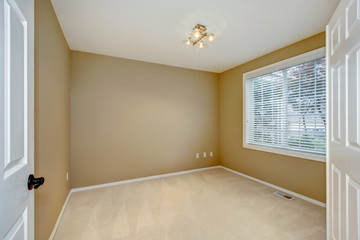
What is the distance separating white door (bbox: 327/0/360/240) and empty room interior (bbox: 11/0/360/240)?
26 cm

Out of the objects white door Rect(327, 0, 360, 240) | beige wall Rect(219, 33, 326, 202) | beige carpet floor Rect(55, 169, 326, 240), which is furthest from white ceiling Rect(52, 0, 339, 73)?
beige carpet floor Rect(55, 169, 326, 240)

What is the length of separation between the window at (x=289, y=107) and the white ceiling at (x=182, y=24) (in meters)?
0.46

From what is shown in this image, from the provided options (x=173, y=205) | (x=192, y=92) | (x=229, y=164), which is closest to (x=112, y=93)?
(x=192, y=92)

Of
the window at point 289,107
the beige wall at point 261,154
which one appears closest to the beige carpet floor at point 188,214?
the beige wall at point 261,154

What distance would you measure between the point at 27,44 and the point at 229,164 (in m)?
4.25

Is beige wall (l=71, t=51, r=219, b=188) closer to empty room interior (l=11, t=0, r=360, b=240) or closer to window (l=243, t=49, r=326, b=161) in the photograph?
A: empty room interior (l=11, t=0, r=360, b=240)

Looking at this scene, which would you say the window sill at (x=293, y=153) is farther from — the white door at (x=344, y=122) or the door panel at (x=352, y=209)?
the door panel at (x=352, y=209)

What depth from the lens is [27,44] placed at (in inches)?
33.9

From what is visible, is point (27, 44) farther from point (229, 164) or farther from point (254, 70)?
point (229, 164)

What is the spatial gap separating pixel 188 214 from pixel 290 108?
2.48 metres

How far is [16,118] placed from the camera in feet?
2.45

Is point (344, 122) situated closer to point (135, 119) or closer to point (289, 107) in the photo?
point (289, 107)

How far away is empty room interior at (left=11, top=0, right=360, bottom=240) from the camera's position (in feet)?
6.25

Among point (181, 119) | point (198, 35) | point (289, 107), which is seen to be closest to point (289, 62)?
point (289, 107)
